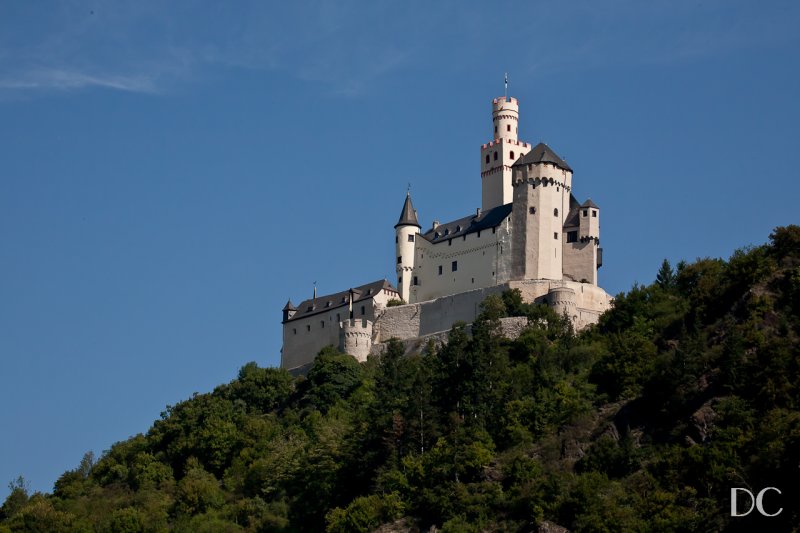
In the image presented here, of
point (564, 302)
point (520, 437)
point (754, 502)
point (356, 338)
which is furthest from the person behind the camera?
point (356, 338)

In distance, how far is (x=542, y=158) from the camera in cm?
9612

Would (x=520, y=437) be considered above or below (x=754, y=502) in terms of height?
above

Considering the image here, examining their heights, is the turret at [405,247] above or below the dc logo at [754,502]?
above

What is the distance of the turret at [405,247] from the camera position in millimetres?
101938

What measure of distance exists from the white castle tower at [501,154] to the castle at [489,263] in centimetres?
6

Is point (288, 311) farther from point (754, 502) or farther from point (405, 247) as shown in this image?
point (754, 502)

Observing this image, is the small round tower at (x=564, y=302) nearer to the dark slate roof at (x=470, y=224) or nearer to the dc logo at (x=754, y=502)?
the dark slate roof at (x=470, y=224)

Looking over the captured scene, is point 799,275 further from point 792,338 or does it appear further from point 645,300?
point 645,300

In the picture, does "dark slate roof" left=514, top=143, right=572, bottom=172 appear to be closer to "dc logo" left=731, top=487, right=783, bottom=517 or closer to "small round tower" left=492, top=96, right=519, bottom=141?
"small round tower" left=492, top=96, right=519, bottom=141

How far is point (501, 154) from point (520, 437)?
32204 millimetres

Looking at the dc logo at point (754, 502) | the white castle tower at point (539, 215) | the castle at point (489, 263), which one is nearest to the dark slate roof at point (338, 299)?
the castle at point (489, 263)

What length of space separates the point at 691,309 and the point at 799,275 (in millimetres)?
6458

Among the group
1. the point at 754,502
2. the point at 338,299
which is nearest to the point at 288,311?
the point at 338,299

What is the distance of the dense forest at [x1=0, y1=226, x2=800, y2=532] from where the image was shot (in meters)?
65.8
